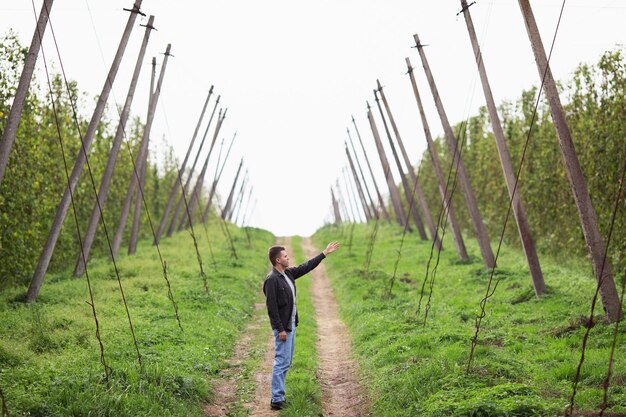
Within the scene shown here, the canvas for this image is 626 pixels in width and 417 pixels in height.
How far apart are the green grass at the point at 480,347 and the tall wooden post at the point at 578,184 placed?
1.98 ft

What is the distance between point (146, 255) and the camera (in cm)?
2798

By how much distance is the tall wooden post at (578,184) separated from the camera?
1173 centimetres

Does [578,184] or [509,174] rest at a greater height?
[509,174]

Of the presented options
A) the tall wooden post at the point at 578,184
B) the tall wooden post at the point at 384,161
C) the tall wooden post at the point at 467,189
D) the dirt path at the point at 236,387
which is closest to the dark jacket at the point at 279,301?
the dirt path at the point at 236,387

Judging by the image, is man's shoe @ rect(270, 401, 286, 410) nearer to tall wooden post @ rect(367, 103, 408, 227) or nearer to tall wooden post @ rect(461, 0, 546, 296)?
tall wooden post @ rect(461, 0, 546, 296)

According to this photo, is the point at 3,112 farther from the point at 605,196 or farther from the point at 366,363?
the point at 605,196

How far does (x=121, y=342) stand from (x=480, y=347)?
602cm

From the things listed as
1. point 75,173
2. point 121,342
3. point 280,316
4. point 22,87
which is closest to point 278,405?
point 280,316

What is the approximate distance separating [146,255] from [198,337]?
16055mm

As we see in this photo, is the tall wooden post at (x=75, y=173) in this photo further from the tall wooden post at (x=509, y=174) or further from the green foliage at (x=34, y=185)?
the tall wooden post at (x=509, y=174)

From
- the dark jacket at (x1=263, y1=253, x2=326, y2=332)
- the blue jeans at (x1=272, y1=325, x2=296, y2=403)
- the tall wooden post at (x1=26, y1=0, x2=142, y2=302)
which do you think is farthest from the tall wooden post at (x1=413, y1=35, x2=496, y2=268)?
the blue jeans at (x1=272, y1=325, x2=296, y2=403)

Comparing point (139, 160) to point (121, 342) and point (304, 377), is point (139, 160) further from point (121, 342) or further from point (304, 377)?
Result: point (304, 377)

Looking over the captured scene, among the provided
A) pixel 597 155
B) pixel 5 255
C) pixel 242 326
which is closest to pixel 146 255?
pixel 5 255

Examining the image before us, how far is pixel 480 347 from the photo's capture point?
10336mm
